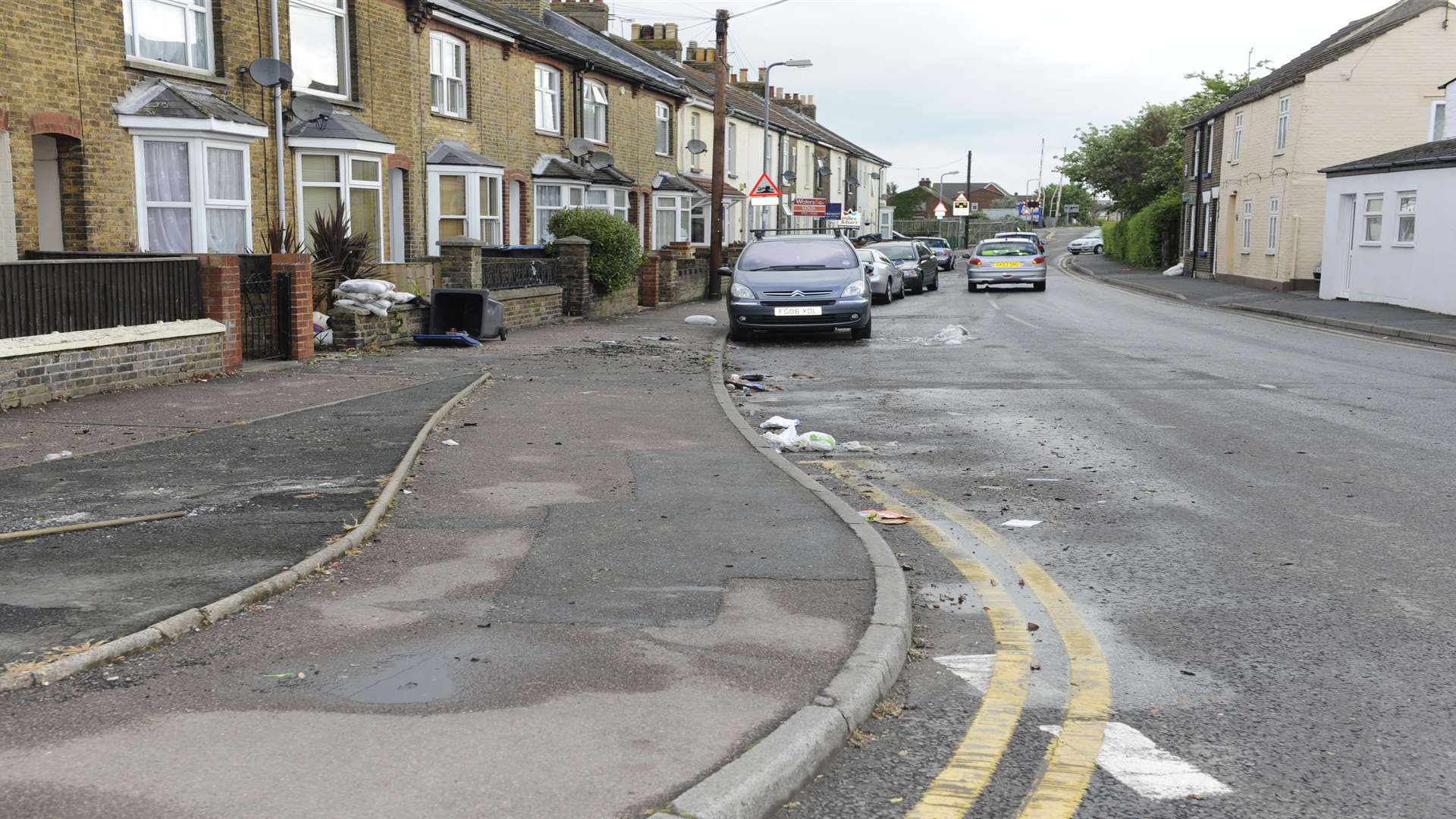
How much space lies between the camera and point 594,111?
110ft

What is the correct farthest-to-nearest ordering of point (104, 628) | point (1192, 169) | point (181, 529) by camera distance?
point (1192, 169)
point (181, 529)
point (104, 628)

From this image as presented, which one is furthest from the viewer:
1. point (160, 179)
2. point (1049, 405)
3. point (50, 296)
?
point (160, 179)

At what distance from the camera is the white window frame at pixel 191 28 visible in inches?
653

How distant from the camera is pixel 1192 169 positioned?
50188 mm

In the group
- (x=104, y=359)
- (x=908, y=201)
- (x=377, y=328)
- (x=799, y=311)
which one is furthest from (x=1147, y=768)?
(x=908, y=201)

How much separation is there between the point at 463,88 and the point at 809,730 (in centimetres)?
2427

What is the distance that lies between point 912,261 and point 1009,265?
282 cm

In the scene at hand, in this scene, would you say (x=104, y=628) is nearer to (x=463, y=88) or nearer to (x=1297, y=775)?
(x=1297, y=775)

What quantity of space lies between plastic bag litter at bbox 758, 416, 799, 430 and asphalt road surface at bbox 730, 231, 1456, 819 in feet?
1.64

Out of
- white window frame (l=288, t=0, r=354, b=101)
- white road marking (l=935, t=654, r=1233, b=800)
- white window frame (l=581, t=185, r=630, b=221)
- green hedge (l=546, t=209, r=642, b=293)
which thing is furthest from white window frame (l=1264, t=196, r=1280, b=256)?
white road marking (l=935, t=654, r=1233, b=800)

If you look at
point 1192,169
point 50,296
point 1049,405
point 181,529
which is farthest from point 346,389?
point 1192,169

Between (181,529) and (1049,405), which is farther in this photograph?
(1049,405)

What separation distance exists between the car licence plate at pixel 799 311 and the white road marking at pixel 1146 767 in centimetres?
1493

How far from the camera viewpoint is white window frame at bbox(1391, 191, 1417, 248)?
27422 mm
